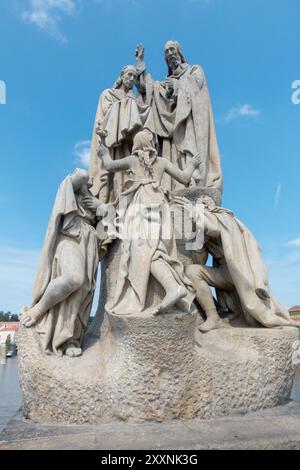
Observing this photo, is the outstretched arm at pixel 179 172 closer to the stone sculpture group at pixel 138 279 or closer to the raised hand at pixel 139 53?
the stone sculpture group at pixel 138 279

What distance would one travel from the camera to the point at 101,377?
337cm

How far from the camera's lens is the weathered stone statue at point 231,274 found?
13.3ft

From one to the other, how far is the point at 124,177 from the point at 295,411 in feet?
10.4

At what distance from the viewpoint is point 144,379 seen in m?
3.24

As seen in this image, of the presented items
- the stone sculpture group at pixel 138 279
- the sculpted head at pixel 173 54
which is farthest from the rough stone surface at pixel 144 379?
the sculpted head at pixel 173 54

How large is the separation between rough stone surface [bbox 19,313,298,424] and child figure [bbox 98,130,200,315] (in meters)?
0.24

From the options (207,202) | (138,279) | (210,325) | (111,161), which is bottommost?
(210,325)

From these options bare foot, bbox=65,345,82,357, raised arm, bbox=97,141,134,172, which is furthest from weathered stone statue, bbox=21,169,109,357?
raised arm, bbox=97,141,134,172

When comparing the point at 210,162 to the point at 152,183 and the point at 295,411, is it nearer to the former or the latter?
the point at 152,183

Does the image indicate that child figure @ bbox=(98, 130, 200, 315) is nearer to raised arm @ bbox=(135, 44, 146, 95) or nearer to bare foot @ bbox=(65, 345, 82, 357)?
bare foot @ bbox=(65, 345, 82, 357)

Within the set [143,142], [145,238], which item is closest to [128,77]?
[143,142]

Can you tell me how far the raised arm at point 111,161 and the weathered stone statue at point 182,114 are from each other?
2.39 ft

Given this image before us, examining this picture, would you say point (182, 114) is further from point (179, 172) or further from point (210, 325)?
point (210, 325)

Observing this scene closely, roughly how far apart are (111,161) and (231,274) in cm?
193
